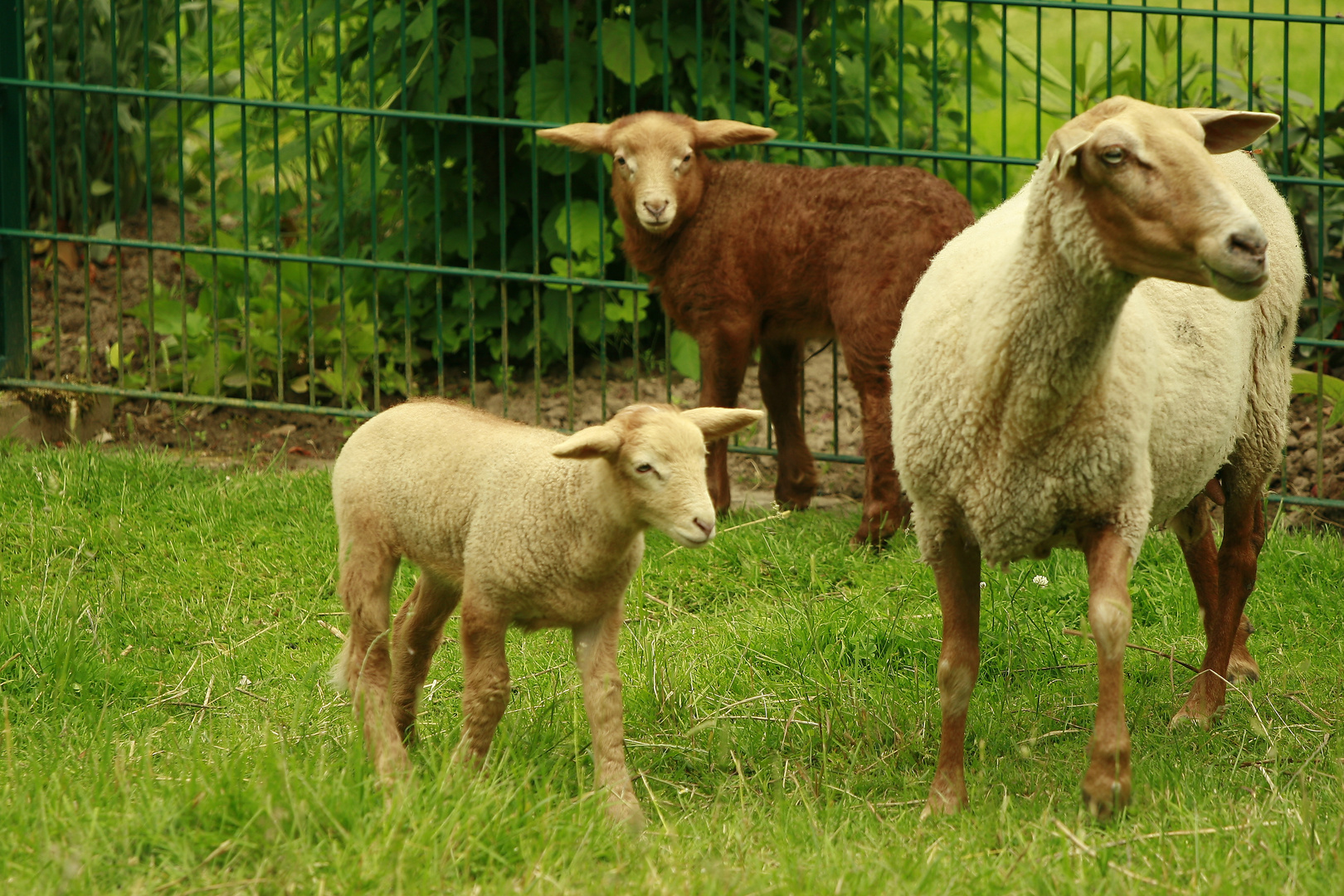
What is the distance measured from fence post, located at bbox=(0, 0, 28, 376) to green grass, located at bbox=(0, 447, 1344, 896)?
962mm

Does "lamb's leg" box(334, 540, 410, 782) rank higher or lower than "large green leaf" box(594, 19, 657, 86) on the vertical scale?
lower

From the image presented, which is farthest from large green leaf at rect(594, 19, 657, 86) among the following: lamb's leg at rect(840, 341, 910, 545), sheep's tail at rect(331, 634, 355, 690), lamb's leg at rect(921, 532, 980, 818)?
lamb's leg at rect(921, 532, 980, 818)

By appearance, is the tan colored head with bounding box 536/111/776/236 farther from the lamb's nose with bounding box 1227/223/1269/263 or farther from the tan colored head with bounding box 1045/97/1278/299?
the lamb's nose with bounding box 1227/223/1269/263

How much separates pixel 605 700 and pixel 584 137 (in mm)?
3064

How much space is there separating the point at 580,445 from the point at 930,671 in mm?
1879

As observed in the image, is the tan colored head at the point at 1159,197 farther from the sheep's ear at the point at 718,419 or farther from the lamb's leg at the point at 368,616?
the lamb's leg at the point at 368,616

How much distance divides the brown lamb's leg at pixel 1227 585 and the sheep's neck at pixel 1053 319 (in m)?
1.40

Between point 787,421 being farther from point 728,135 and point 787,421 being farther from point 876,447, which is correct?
point 728,135

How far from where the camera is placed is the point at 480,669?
3.73m

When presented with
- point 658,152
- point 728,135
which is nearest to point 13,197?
point 658,152

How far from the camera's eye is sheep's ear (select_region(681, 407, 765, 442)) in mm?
3656

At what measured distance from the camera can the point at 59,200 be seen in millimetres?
8391

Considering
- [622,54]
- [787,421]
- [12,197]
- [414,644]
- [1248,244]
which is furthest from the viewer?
[12,197]

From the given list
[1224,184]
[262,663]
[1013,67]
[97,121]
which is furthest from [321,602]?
[1013,67]
